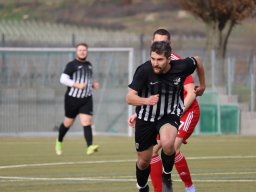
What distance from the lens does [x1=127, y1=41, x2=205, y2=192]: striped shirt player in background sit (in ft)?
41.5

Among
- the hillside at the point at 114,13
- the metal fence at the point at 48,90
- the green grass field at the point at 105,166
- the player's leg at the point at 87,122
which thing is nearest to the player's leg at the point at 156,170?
the green grass field at the point at 105,166

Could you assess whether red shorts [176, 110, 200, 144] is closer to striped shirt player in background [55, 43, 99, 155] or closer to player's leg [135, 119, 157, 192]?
player's leg [135, 119, 157, 192]

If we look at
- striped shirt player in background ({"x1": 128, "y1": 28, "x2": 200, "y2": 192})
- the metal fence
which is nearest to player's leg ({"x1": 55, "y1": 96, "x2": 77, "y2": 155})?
the metal fence

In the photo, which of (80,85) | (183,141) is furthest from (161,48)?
(80,85)

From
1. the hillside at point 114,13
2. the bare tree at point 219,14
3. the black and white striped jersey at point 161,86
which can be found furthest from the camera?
the hillside at point 114,13

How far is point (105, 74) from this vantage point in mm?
30562

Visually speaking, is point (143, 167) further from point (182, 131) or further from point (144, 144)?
point (182, 131)

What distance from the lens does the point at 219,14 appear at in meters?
34.7

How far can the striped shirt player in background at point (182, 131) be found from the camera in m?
13.5

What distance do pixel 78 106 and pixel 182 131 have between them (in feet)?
26.1

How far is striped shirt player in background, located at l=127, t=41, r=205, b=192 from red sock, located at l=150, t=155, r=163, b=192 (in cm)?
25

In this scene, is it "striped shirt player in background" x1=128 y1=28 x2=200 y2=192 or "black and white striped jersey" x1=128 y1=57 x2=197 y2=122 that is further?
"striped shirt player in background" x1=128 y1=28 x2=200 y2=192

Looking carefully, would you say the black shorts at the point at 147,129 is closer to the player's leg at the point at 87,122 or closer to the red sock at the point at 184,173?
the red sock at the point at 184,173

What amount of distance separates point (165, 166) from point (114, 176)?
3509 millimetres
